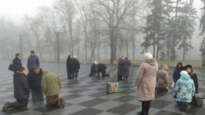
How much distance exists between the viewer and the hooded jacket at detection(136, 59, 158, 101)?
455cm

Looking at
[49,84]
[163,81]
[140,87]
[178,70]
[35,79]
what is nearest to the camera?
[140,87]

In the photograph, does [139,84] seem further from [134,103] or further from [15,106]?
[15,106]

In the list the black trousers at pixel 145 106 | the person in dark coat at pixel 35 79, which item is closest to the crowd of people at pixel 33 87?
the person in dark coat at pixel 35 79

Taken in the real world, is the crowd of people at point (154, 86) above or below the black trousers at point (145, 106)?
above

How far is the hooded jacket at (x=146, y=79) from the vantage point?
455cm

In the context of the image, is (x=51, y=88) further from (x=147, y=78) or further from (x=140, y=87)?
(x=147, y=78)

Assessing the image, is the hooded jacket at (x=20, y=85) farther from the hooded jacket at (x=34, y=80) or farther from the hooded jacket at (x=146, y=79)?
the hooded jacket at (x=146, y=79)

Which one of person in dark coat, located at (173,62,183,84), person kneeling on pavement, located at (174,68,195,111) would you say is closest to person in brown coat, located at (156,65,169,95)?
person in dark coat, located at (173,62,183,84)

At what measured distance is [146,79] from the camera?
461cm

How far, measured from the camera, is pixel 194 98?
233 inches

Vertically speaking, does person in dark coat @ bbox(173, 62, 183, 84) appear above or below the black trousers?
above

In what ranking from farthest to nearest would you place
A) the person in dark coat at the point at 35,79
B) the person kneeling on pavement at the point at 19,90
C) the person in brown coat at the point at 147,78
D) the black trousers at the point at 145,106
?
the person in dark coat at the point at 35,79, the person kneeling on pavement at the point at 19,90, the black trousers at the point at 145,106, the person in brown coat at the point at 147,78

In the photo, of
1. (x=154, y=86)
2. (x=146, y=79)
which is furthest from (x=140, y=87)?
(x=154, y=86)

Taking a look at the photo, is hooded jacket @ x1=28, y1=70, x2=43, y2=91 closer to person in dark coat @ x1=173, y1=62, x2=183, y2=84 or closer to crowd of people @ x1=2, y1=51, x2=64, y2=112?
crowd of people @ x1=2, y1=51, x2=64, y2=112
